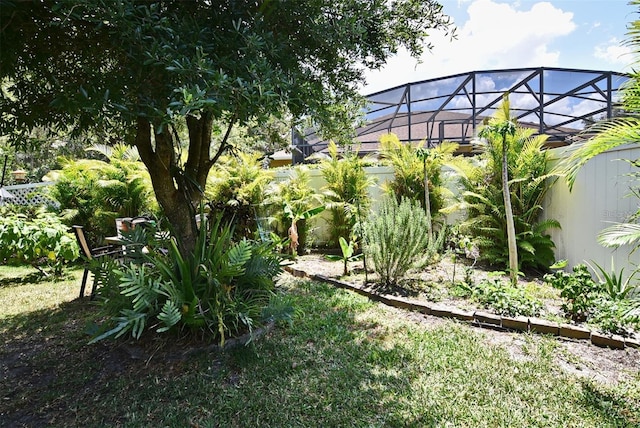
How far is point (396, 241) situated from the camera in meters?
4.52

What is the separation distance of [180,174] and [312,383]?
7.22ft

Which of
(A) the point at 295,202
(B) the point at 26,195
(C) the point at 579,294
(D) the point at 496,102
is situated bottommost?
(C) the point at 579,294

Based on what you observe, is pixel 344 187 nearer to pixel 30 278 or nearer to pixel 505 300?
pixel 505 300

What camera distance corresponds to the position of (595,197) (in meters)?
4.39

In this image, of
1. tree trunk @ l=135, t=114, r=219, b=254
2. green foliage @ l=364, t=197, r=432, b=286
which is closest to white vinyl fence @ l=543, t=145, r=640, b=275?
green foliage @ l=364, t=197, r=432, b=286

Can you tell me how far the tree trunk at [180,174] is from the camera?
3.35 meters

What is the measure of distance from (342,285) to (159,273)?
99.7 inches

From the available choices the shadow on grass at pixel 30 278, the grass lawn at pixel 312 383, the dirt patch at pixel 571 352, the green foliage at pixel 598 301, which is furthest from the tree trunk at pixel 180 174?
the shadow on grass at pixel 30 278

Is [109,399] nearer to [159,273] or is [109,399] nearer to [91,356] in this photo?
[91,356]

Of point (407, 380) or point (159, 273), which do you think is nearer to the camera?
point (407, 380)

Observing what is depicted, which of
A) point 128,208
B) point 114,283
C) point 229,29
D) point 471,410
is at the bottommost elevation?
point 471,410

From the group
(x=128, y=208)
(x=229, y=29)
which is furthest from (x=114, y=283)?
(x=128, y=208)

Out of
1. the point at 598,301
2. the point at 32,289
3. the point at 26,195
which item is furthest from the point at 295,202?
the point at 26,195

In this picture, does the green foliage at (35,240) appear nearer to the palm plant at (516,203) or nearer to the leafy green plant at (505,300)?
the leafy green plant at (505,300)
